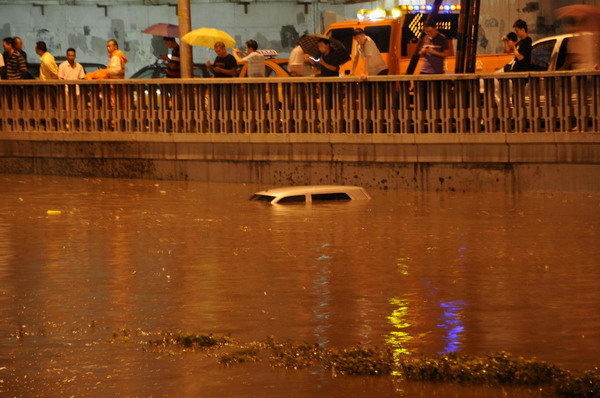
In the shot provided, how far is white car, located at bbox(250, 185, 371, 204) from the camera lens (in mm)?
17719

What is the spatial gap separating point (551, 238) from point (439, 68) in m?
6.33

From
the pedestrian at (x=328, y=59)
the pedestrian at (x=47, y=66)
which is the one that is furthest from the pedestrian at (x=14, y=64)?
the pedestrian at (x=328, y=59)

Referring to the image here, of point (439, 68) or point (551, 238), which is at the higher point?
point (439, 68)

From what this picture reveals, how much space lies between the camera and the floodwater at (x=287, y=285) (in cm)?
799

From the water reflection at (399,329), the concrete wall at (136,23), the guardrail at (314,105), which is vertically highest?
the concrete wall at (136,23)

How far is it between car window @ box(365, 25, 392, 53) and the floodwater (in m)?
6.56

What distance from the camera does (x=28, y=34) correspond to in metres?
43.4

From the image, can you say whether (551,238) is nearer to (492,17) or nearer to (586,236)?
(586,236)

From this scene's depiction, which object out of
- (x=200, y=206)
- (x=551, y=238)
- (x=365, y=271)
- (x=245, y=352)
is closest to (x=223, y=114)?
(x=200, y=206)

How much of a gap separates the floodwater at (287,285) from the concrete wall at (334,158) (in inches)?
16.0

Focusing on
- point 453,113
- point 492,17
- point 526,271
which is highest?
point 492,17

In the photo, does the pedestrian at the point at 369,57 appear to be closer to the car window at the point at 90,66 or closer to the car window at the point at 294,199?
the car window at the point at 294,199

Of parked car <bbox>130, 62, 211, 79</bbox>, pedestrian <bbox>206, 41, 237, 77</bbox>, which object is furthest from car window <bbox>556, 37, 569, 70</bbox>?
parked car <bbox>130, 62, 211, 79</bbox>

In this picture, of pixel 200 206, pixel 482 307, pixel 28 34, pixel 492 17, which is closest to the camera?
pixel 482 307
